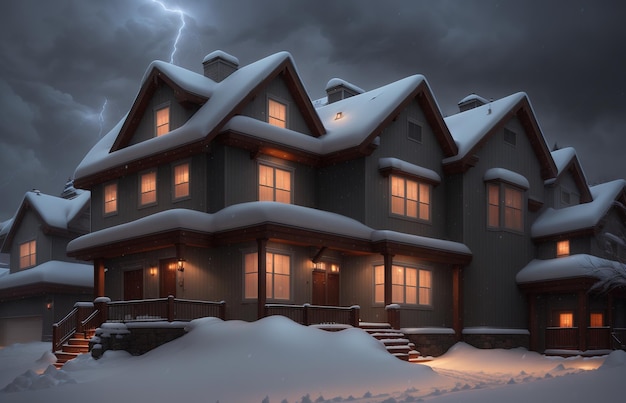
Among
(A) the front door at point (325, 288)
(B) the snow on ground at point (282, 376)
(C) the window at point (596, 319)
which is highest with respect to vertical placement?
(A) the front door at point (325, 288)

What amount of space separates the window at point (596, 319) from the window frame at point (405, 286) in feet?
27.1

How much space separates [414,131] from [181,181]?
9.80m

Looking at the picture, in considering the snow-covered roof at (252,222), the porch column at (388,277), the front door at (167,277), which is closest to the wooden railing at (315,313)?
the porch column at (388,277)

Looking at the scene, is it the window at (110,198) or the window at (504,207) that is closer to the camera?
the window at (110,198)

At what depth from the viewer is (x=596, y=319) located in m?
31.9

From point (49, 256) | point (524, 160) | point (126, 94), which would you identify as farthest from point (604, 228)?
point (126, 94)

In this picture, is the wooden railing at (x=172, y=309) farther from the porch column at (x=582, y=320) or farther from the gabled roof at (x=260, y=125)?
the porch column at (x=582, y=320)

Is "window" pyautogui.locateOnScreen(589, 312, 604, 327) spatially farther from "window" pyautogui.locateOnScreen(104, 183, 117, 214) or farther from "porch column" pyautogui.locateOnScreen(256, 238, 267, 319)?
"window" pyautogui.locateOnScreen(104, 183, 117, 214)

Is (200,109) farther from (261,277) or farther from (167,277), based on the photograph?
(261,277)

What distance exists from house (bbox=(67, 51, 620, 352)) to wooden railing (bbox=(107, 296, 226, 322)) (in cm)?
125

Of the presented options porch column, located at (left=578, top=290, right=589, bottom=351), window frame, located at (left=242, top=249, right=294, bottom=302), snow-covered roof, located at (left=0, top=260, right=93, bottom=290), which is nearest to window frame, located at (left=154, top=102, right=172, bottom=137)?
window frame, located at (left=242, top=249, right=294, bottom=302)

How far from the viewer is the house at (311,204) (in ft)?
81.2

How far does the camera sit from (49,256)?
122 ft

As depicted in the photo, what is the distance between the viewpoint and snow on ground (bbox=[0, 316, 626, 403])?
575 inches
